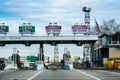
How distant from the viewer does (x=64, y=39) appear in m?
76.1

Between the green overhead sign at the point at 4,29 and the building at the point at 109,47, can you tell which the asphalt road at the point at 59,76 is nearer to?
the green overhead sign at the point at 4,29

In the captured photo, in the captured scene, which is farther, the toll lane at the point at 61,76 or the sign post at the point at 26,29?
the sign post at the point at 26,29

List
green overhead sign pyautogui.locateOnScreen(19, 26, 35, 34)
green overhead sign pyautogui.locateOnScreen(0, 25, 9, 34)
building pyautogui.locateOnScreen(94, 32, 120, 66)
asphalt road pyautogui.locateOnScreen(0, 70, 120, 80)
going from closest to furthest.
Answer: asphalt road pyautogui.locateOnScreen(0, 70, 120, 80), green overhead sign pyautogui.locateOnScreen(19, 26, 35, 34), green overhead sign pyautogui.locateOnScreen(0, 25, 9, 34), building pyautogui.locateOnScreen(94, 32, 120, 66)

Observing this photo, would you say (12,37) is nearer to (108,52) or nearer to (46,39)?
(46,39)

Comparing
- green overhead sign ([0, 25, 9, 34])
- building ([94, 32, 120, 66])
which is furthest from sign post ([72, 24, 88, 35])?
green overhead sign ([0, 25, 9, 34])

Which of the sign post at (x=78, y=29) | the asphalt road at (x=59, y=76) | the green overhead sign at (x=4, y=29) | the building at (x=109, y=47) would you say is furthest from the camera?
the building at (x=109, y=47)

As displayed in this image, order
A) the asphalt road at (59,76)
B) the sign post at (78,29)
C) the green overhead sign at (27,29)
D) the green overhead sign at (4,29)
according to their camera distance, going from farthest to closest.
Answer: the sign post at (78,29) → the green overhead sign at (4,29) → the green overhead sign at (27,29) → the asphalt road at (59,76)

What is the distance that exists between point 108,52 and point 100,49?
248 inches

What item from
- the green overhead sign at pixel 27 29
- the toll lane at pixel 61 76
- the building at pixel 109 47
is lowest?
the toll lane at pixel 61 76

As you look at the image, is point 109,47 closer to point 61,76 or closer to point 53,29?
point 53,29

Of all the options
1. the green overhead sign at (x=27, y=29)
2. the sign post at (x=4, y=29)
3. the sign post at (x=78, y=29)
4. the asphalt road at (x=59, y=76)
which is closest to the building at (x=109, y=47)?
the sign post at (x=78, y=29)

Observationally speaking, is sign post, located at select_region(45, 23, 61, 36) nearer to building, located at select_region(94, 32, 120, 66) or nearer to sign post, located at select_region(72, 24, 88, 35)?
sign post, located at select_region(72, 24, 88, 35)

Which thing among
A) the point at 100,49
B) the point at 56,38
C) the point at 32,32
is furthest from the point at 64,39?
the point at 100,49

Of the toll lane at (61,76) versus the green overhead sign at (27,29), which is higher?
the green overhead sign at (27,29)
